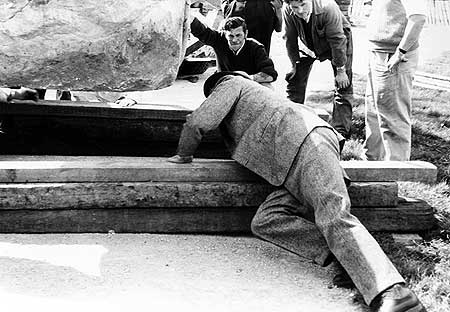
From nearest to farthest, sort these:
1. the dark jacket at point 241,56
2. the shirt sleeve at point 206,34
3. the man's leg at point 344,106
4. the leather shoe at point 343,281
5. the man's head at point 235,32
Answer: the leather shoe at point 343,281 → the man's head at point 235,32 → the dark jacket at point 241,56 → the shirt sleeve at point 206,34 → the man's leg at point 344,106

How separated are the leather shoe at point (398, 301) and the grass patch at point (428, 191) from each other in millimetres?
171

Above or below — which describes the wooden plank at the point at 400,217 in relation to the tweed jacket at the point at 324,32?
below

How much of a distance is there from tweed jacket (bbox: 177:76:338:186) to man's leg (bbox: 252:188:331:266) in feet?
0.39

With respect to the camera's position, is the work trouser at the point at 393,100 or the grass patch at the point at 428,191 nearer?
the grass patch at the point at 428,191

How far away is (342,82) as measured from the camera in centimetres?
610

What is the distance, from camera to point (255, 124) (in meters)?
4.36

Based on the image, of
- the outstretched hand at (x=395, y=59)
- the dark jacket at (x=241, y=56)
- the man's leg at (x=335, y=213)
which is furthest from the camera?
the dark jacket at (x=241, y=56)

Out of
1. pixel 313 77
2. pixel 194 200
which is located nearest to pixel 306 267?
pixel 194 200

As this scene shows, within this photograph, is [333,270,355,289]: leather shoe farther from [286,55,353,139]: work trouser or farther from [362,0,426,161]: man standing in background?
[286,55,353,139]: work trouser

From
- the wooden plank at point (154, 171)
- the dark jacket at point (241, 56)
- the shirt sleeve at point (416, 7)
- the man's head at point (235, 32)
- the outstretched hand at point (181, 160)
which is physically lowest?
the wooden plank at point (154, 171)

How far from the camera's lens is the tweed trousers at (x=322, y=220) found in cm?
364

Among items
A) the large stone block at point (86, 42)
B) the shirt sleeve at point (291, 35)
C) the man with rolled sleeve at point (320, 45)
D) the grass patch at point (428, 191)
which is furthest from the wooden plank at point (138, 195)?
the shirt sleeve at point (291, 35)

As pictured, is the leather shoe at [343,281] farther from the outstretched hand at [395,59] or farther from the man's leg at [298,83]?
the man's leg at [298,83]

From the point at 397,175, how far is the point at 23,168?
2.12 metres
